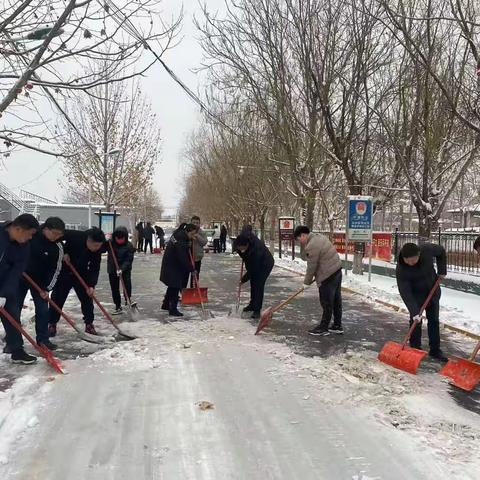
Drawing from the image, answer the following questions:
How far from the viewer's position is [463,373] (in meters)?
5.30

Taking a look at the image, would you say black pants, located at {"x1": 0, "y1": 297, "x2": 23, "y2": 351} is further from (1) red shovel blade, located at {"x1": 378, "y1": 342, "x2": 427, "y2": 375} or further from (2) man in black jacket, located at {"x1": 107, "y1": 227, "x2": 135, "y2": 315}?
(1) red shovel blade, located at {"x1": 378, "y1": 342, "x2": 427, "y2": 375}

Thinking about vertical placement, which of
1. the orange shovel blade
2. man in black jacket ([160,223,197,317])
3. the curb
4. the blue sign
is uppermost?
the blue sign

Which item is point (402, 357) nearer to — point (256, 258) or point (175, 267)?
point (256, 258)

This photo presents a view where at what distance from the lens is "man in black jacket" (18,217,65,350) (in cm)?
615

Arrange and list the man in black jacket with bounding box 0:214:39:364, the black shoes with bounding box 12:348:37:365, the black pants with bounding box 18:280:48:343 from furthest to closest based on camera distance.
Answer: the black pants with bounding box 18:280:48:343, the black shoes with bounding box 12:348:37:365, the man in black jacket with bounding box 0:214:39:364

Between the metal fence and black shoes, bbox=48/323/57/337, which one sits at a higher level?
the metal fence

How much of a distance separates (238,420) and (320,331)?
11.3 ft

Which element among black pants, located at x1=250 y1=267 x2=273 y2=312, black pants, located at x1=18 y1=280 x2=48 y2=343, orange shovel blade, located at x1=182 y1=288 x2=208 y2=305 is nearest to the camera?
black pants, located at x1=18 y1=280 x2=48 y2=343

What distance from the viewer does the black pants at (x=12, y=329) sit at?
5.63 meters

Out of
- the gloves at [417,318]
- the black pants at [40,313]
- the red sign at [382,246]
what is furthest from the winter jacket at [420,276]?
the red sign at [382,246]

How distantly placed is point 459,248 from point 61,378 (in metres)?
9.97

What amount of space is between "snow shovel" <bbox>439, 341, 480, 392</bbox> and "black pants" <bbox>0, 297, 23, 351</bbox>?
4.38 m

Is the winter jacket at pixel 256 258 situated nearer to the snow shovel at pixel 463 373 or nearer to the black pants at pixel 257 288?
the black pants at pixel 257 288

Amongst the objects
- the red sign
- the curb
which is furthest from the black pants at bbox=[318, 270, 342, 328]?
the red sign
